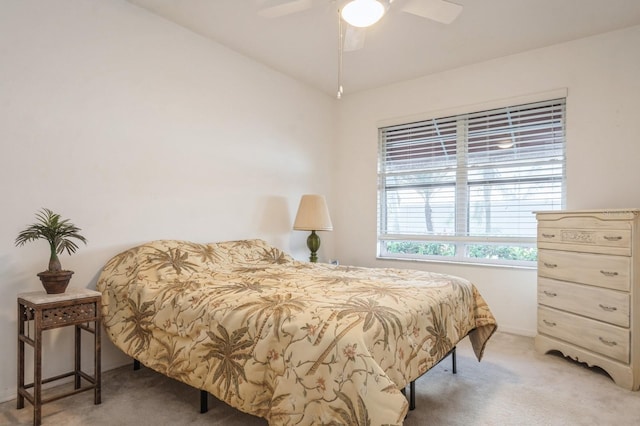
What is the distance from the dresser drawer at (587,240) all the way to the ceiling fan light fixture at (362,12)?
205cm

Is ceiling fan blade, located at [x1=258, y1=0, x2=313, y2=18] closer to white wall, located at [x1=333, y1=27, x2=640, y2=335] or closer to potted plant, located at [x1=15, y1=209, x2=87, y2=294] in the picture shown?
potted plant, located at [x1=15, y1=209, x2=87, y2=294]

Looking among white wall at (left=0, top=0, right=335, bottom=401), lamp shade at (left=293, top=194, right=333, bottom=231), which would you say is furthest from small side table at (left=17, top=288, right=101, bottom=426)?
lamp shade at (left=293, top=194, right=333, bottom=231)

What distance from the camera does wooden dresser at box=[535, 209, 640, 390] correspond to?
236 centimetres

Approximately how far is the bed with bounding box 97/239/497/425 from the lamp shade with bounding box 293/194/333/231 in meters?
0.98

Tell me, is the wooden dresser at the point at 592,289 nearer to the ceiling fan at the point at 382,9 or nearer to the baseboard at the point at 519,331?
the baseboard at the point at 519,331

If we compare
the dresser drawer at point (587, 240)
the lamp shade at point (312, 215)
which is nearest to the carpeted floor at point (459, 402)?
the dresser drawer at point (587, 240)

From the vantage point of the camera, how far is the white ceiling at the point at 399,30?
2.66 meters

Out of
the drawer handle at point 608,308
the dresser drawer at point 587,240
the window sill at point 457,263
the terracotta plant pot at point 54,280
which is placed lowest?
the drawer handle at point 608,308

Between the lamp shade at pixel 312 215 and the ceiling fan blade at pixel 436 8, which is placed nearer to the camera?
the ceiling fan blade at pixel 436 8

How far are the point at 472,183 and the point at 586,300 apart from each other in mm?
1493

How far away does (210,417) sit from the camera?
1.93 m

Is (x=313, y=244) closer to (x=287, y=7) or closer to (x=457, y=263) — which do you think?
(x=457, y=263)

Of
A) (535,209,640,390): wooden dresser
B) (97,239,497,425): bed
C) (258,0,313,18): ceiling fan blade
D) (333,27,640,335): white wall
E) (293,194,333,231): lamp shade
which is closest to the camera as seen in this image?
(97,239,497,425): bed

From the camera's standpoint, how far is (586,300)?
259 cm
